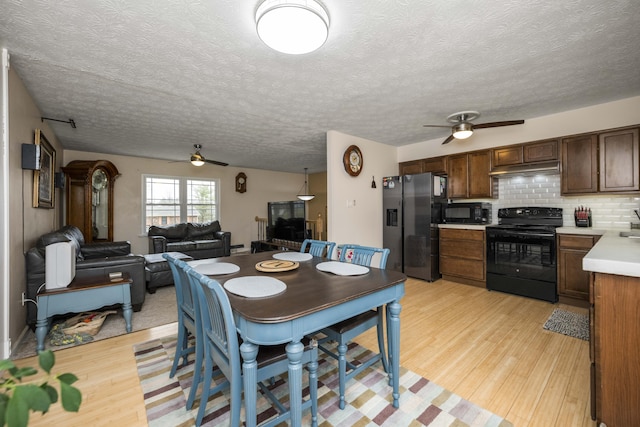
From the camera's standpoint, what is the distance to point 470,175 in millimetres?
4371

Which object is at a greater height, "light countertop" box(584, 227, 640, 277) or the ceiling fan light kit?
the ceiling fan light kit

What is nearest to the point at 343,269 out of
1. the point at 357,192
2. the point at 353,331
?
the point at 353,331

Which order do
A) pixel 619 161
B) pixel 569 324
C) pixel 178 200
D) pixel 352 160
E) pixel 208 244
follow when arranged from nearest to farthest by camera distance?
pixel 569 324 → pixel 619 161 → pixel 352 160 → pixel 208 244 → pixel 178 200

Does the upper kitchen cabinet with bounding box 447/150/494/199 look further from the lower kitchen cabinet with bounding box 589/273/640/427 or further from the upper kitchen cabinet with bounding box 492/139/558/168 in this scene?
the lower kitchen cabinet with bounding box 589/273/640/427

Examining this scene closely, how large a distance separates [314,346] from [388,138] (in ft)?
13.1

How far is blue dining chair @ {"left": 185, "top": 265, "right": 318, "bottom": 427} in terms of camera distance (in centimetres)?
128

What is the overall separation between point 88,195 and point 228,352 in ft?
17.6

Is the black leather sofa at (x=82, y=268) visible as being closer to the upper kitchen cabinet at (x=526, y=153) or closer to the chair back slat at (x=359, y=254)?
the chair back slat at (x=359, y=254)

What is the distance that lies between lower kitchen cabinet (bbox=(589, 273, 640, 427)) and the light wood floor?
325 millimetres

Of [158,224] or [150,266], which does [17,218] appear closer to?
[150,266]

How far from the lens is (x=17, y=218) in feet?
8.14

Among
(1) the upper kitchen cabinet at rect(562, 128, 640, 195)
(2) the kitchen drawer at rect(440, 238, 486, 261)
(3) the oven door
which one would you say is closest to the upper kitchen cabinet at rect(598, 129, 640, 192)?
(1) the upper kitchen cabinet at rect(562, 128, 640, 195)

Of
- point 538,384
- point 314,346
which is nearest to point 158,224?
point 314,346

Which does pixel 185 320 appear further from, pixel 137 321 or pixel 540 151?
pixel 540 151
